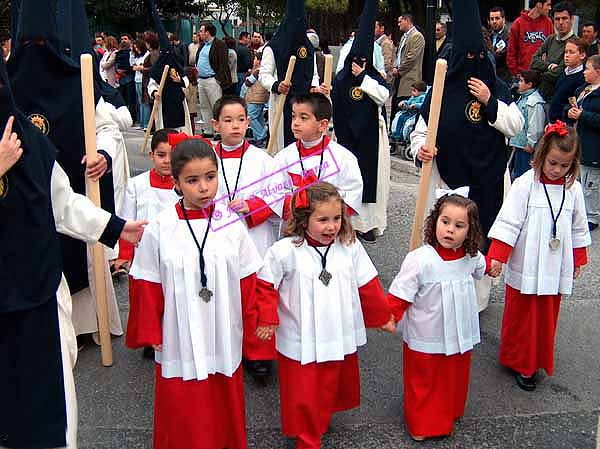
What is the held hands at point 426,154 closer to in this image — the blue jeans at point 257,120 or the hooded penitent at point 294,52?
the hooded penitent at point 294,52

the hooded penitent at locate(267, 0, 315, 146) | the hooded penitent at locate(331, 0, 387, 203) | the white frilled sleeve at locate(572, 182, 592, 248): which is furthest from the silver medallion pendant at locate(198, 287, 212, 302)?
the hooded penitent at locate(267, 0, 315, 146)

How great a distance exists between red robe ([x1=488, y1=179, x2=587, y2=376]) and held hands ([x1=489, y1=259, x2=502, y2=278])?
1.0 inches

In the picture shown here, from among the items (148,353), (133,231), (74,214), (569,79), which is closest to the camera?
(74,214)

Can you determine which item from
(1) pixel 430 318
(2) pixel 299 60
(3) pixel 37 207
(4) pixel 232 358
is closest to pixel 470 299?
(1) pixel 430 318

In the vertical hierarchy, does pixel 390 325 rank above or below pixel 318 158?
below

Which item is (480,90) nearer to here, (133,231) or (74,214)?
(133,231)

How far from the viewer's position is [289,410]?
341cm

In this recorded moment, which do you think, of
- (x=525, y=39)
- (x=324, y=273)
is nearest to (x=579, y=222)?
(x=324, y=273)

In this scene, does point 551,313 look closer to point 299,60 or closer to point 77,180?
point 77,180

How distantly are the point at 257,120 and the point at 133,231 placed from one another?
30.6 ft

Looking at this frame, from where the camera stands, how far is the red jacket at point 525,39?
32.0ft

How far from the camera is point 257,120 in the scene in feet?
40.8

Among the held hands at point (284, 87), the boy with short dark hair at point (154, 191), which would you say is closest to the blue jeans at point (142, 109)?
the held hands at point (284, 87)

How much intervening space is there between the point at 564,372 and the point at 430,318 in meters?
1.41
